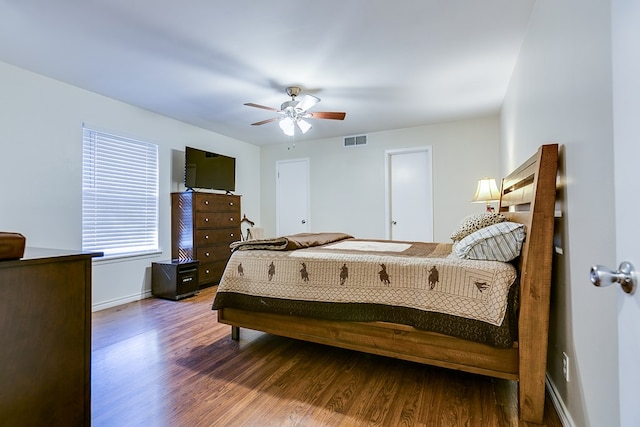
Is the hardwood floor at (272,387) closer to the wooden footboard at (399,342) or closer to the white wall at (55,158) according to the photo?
the wooden footboard at (399,342)

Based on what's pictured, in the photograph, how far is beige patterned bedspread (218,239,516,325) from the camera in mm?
1698

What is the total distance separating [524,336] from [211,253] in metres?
4.06

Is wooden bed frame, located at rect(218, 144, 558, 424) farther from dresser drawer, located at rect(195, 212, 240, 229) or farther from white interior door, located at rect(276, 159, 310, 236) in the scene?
white interior door, located at rect(276, 159, 310, 236)

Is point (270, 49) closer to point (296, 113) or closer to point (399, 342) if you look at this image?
point (296, 113)

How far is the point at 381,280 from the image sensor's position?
200cm

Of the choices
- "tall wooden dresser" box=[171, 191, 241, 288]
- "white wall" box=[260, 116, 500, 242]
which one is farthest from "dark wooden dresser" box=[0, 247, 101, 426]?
"white wall" box=[260, 116, 500, 242]

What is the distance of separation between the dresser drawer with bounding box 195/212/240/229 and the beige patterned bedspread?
6.86ft

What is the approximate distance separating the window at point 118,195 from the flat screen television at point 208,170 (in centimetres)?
44

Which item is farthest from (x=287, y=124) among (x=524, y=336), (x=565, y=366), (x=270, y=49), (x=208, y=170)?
(x=565, y=366)

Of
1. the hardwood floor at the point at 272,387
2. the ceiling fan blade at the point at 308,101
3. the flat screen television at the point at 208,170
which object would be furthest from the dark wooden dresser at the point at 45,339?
the flat screen television at the point at 208,170

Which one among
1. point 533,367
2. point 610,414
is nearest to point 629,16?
point 610,414

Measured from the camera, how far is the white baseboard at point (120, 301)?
11.7 feet

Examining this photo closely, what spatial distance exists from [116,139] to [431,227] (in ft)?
15.2

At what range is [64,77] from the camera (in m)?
3.17
